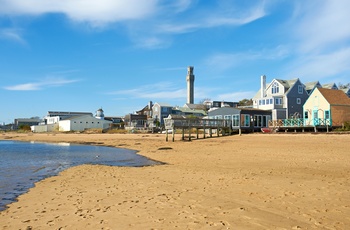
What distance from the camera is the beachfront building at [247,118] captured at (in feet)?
148

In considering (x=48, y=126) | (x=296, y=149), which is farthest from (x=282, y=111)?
(x=48, y=126)

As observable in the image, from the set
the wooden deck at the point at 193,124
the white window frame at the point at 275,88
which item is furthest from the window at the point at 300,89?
the wooden deck at the point at 193,124

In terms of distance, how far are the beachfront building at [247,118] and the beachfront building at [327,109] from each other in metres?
6.29

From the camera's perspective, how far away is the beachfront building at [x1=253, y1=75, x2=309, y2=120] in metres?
51.9

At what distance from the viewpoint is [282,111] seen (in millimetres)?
51906

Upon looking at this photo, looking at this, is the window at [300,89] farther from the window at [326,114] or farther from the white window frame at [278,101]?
the window at [326,114]

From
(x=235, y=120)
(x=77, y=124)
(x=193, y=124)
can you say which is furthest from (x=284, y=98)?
(x=77, y=124)

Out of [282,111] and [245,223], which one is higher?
[282,111]

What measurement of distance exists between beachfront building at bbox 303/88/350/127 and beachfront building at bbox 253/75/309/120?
739 cm

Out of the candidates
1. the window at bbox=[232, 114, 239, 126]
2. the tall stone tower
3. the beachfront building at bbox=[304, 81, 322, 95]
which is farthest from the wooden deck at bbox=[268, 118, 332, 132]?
the tall stone tower

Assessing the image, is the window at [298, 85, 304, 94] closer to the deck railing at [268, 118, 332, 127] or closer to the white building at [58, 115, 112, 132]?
the deck railing at [268, 118, 332, 127]

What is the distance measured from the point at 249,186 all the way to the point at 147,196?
12.0 ft

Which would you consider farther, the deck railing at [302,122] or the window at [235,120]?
the window at [235,120]

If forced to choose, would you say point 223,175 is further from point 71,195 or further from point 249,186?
point 71,195
